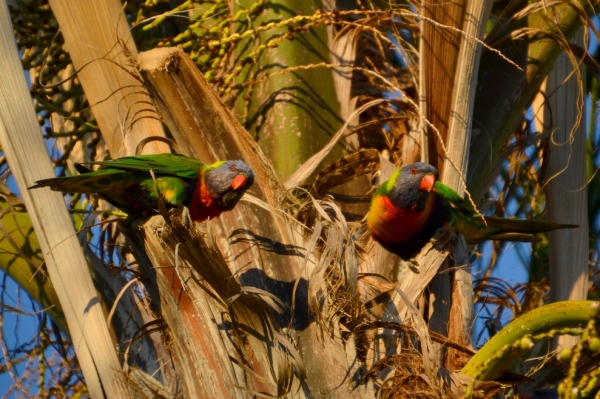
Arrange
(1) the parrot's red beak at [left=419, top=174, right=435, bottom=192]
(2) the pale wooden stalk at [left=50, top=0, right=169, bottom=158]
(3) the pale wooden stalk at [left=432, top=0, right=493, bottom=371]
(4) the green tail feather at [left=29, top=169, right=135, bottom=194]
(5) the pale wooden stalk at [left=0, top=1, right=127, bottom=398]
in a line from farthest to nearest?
(1) the parrot's red beak at [left=419, top=174, right=435, bottom=192] < (3) the pale wooden stalk at [left=432, top=0, right=493, bottom=371] < (2) the pale wooden stalk at [left=50, top=0, right=169, bottom=158] < (4) the green tail feather at [left=29, top=169, right=135, bottom=194] < (5) the pale wooden stalk at [left=0, top=1, right=127, bottom=398]

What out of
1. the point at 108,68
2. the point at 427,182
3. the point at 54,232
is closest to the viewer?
the point at 54,232

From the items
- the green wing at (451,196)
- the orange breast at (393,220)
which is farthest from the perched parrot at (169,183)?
the green wing at (451,196)

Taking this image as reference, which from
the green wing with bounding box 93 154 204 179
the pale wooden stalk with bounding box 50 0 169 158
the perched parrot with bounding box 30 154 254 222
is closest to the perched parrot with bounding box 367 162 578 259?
the perched parrot with bounding box 30 154 254 222

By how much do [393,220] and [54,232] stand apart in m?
1.36

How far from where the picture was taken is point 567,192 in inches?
120

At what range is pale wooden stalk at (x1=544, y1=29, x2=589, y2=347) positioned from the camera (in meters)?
2.88

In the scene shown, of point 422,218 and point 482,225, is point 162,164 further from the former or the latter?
point 482,225

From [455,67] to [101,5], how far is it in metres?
1.32

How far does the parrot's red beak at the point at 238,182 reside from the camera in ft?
8.04

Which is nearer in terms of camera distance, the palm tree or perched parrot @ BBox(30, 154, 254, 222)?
the palm tree

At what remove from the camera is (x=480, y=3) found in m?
2.71

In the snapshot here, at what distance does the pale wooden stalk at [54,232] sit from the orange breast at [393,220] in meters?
1.23

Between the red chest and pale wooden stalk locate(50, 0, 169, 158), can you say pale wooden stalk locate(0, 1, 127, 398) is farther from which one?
the red chest

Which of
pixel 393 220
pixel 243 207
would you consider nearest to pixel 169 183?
pixel 243 207
